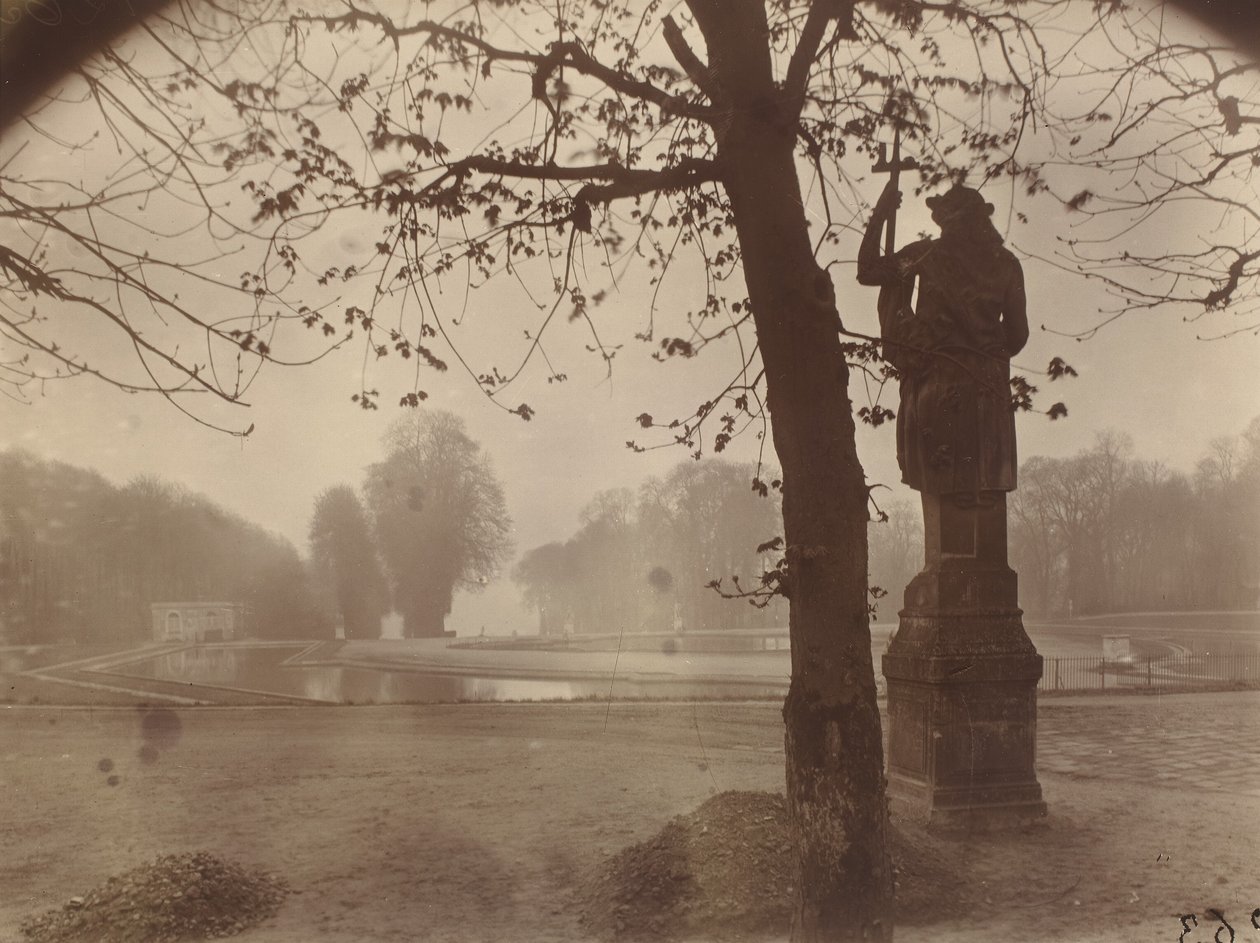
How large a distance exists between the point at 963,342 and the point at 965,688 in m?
2.69

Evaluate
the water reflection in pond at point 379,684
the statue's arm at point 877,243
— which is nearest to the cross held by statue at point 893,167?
the statue's arm at point 877,243

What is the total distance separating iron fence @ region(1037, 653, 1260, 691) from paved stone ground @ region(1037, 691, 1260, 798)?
5081mm

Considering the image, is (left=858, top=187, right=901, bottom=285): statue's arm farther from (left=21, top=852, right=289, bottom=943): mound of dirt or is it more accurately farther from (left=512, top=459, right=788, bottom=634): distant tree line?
(left=512, top=459, right=788, bottom=634): distant tree line

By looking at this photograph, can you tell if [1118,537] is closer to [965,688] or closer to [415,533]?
[415,533]

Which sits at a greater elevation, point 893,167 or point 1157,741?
point 893,167

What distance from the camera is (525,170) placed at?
5141 mm

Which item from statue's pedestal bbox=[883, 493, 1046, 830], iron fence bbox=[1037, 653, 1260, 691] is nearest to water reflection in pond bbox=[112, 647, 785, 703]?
iron fence bbox=[1037, 653, 1260, 691]

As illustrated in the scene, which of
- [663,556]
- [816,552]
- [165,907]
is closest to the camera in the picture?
[816,552]

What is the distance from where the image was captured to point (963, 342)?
7.54 meters

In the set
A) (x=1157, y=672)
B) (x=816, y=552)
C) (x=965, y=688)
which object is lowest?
(x=1157, y=672)

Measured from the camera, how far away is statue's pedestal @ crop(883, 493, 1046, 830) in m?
7.19

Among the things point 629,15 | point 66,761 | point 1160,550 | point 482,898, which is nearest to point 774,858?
point 482,898

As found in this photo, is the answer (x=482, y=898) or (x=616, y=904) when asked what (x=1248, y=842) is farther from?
(x=482, y=898)

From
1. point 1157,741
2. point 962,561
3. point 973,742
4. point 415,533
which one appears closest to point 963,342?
point 962,561
